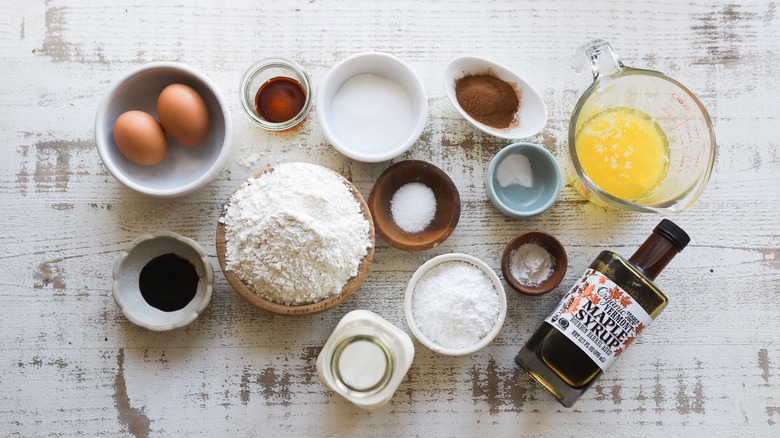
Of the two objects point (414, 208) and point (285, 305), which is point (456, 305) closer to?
point (414, 208)

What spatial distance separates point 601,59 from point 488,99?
0.27 m

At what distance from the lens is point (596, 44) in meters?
1.19

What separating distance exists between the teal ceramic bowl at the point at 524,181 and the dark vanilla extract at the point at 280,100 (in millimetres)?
495

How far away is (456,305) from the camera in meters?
1.14

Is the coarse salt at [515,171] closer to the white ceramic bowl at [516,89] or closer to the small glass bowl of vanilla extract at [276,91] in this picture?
the white ceramic bowl at [516,89]

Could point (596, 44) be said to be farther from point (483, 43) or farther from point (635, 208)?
point (635, 208)

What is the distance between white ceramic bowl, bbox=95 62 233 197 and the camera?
1116mm

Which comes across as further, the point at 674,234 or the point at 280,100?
the point at 280,100

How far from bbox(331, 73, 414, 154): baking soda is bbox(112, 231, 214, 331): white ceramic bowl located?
1.45 feet

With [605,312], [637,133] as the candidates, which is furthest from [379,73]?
[605,312]

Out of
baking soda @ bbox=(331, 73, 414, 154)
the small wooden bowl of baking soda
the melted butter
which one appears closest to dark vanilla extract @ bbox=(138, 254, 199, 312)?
baking soda @ bbox=(331, 73, 414, 154)

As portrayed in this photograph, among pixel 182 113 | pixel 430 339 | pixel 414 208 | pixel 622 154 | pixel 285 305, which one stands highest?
pixel 182 113

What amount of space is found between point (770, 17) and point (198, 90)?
1.48m

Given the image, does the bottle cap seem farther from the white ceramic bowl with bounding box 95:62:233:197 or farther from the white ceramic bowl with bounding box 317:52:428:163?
the white ceramic bowl with bounding box 95:62:233:197
